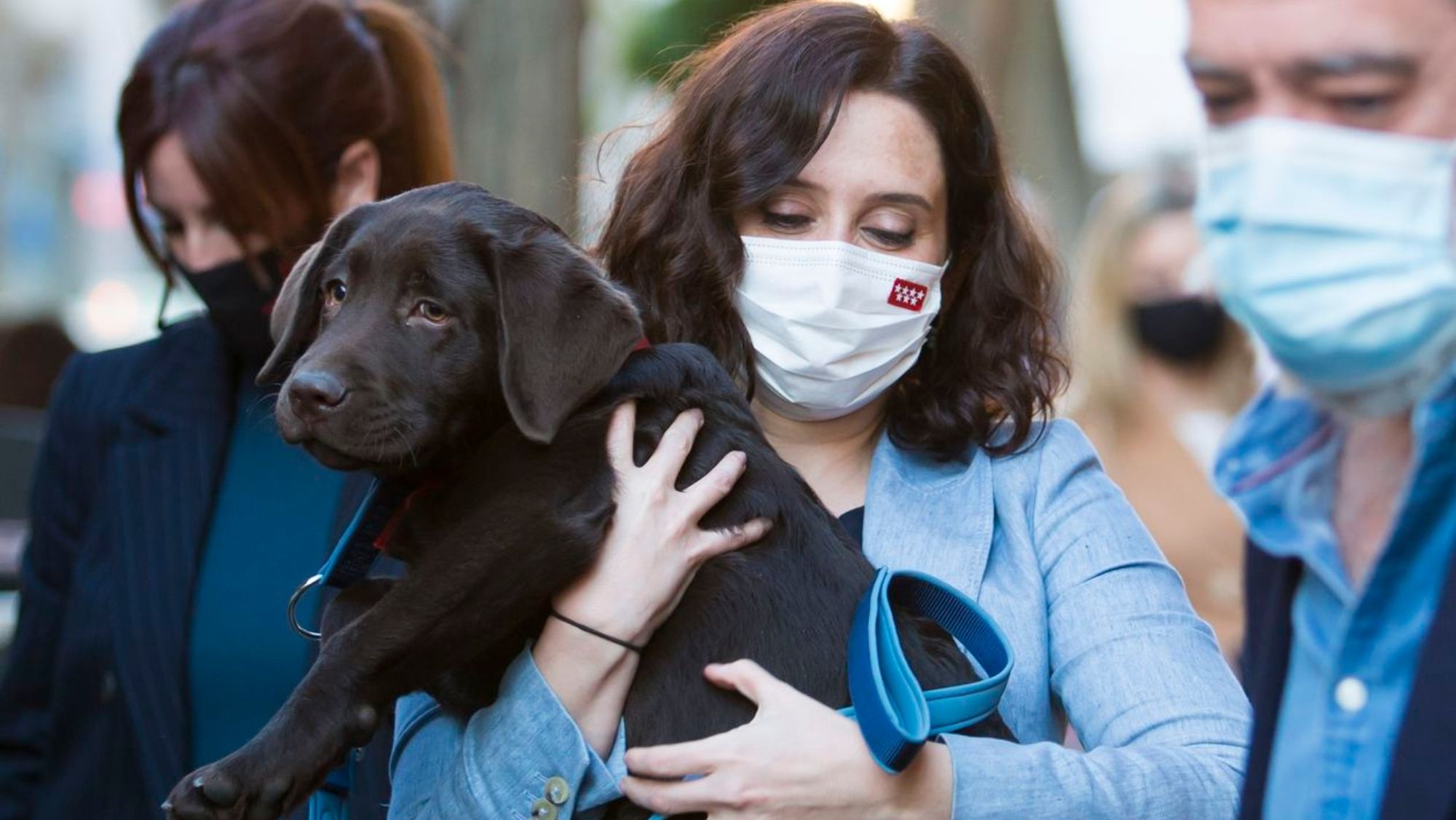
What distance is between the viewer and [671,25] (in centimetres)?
1191

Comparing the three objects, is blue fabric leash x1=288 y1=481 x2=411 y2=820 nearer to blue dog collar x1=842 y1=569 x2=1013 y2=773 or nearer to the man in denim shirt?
blue dog collar x1=842 y1=569 x2=1013 y2=773

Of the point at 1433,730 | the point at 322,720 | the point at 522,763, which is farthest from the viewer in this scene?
the point at 522,763

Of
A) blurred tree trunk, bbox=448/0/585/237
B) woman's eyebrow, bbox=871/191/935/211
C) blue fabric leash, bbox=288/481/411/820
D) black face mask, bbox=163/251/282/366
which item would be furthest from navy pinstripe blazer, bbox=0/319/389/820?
blurred tree trunk, bbox=448/0/585/237

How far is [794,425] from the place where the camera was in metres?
2.94

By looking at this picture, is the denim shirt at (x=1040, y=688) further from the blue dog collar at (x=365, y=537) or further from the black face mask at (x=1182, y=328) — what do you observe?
the black face mask at (x=1182, y=328)

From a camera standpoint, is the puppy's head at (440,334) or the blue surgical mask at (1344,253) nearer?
the blue surgical mask at (1344,253)

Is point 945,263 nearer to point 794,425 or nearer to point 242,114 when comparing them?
point 794,425

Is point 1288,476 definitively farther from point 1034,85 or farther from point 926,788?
point 1034,85

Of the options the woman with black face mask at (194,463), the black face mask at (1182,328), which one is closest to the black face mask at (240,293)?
the woman with black face mask at (194,463)

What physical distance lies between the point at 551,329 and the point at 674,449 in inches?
10.8

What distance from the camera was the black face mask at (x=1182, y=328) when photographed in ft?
18.7

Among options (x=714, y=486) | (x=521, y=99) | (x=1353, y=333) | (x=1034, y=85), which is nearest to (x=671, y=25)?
(x=1034, y=85)

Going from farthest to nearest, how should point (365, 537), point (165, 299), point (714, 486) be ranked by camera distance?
point (165, 299)
point (365, 537)
point (714, 486)

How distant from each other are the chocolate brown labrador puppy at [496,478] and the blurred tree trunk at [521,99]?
3.53 metres
